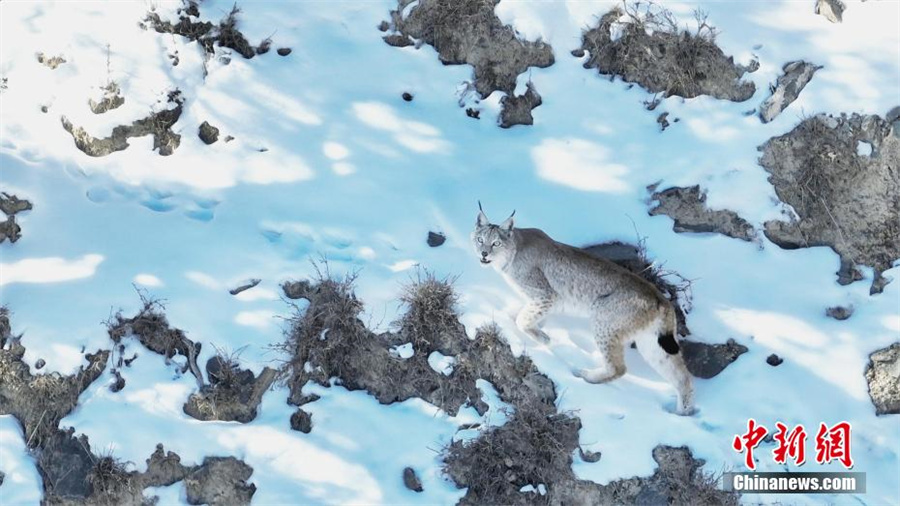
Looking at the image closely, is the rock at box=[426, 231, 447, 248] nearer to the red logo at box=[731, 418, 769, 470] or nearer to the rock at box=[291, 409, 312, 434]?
the rock at box=[291, 409, 312, 434]

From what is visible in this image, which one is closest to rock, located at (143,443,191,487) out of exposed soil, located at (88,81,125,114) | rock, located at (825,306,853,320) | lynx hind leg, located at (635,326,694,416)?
exposed soil, located at (88,81,125,114)

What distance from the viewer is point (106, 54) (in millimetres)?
11531

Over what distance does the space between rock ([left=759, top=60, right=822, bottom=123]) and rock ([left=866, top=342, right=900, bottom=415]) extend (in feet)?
9.00

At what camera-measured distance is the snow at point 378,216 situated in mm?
9297

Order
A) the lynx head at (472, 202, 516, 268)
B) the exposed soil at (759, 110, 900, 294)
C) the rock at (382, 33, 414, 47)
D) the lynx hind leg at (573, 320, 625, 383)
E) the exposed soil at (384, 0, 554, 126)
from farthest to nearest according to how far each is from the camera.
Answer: the rock at (382, 33, 414, 47), the exposed soil at (384, 0, 554, 126), the exposed soil at (759, 110, 900, 294), the lynx head at (472, 202, 516, 268), the lynx hind leg at (573, 320, 625, 383)

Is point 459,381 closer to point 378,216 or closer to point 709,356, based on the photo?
point 378,216

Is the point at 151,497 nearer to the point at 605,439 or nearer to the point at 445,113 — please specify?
the point at 605,439

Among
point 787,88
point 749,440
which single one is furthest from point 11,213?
point 787,88

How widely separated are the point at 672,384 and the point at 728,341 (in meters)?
0.77

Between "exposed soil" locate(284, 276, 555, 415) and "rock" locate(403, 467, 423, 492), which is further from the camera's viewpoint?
"exposed soil" locate(284, 276, 555, 415)

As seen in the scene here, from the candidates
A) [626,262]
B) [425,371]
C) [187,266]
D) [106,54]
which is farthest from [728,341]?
[106,54]

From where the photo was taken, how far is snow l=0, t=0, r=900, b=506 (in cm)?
930

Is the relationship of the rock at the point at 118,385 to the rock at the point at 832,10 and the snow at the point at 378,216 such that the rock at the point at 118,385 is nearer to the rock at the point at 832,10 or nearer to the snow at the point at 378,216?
the snow at the point at 378,216

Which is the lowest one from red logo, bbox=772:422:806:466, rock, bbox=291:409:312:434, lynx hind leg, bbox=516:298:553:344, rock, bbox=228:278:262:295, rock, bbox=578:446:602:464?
rock, bbox=291:409:312:434
